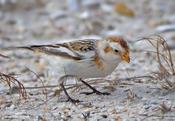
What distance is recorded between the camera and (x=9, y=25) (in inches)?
336

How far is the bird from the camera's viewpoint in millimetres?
4570

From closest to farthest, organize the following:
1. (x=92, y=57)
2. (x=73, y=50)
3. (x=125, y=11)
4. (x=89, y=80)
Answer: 1. (x=92, y=57)
2. (x=73, y=50)
3. (x=89, y=80)
4. (x=125, y=11)

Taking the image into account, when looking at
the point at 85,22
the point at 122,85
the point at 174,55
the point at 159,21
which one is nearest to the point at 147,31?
the point at 159,21

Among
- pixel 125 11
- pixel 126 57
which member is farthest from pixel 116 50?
pixel 125 11

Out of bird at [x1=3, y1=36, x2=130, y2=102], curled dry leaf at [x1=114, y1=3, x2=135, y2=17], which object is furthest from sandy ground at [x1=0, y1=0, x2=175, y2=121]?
bird at [x1=3, y1=36, x2=130, y2=102]

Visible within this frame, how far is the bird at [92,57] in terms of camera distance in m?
4.57

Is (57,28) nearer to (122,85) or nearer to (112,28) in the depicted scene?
(112,28)

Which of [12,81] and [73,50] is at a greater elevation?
[73,50]

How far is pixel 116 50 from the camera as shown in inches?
180

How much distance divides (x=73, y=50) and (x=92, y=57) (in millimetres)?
188

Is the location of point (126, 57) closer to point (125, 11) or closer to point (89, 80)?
point (89, 80)

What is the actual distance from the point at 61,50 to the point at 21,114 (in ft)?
2.06

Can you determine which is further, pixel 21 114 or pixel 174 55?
pixel 174 55

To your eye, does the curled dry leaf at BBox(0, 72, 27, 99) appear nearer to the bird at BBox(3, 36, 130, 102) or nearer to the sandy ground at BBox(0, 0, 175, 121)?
the sandy ground at BBox(0, 0, 175, 121)
